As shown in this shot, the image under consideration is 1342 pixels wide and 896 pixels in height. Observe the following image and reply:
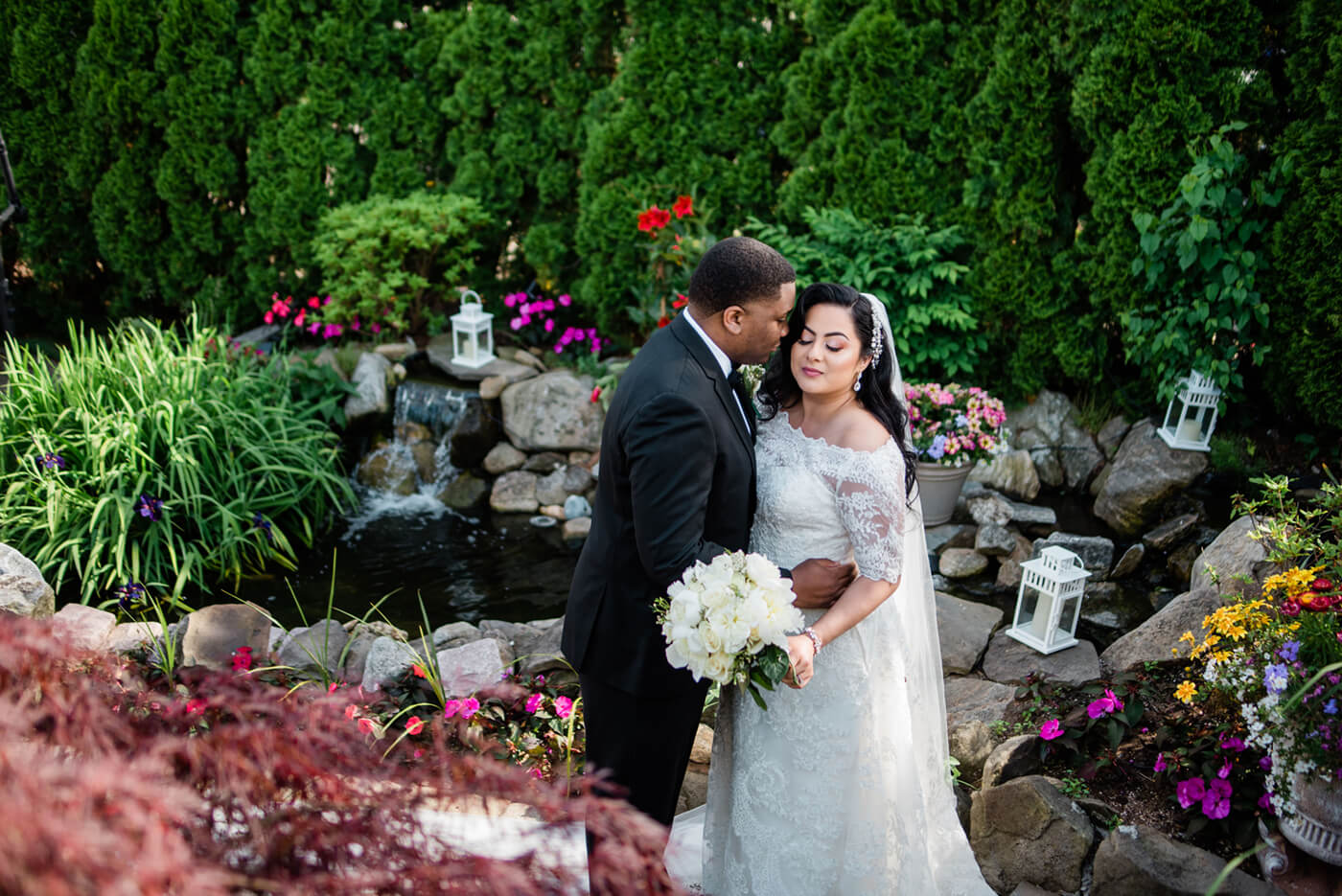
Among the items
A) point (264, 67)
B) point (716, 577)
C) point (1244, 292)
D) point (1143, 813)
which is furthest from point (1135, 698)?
point (264, 67)

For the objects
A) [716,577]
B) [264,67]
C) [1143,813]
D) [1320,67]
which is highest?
[1320,67]

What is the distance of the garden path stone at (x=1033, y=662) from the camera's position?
4055mm

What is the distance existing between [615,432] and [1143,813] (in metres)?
1.95

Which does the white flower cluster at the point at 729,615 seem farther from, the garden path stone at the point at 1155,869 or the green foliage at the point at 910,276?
the green foliage at the point at 910,276

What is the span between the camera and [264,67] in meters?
7.51

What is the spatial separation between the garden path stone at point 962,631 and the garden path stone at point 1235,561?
87cm

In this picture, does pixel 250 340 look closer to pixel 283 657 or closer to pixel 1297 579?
pixel 283 657

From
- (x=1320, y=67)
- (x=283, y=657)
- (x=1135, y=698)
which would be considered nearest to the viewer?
(x=1135, y=698)

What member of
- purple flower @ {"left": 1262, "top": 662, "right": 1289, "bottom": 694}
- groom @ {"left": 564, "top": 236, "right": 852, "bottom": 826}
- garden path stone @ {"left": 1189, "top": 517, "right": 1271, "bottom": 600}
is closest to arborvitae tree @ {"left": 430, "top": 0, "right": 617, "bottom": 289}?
garden path stone @ {"left": 1189, "top": 517, "right": 1271, "bottom": 600}

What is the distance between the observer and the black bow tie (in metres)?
2.79

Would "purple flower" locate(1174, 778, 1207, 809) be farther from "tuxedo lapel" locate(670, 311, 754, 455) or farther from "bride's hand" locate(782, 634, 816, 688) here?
"tuxedo lapel" locate(670, 311, 754, 455)

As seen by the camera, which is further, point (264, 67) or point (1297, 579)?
point (264, 67)

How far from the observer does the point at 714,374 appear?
8.73 ft

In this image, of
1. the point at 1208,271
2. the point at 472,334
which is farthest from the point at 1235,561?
the point at 472,334
